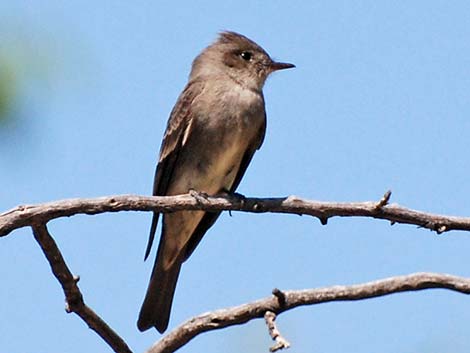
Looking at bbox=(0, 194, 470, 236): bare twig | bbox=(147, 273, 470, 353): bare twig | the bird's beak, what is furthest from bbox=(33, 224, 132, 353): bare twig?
the bird's beak

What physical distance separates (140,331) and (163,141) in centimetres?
115

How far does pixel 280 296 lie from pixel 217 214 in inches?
91.8

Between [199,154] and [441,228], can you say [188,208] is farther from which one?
[199,154]

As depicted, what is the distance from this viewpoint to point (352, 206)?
Answer: 430 cm

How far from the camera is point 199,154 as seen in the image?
19.7 feet

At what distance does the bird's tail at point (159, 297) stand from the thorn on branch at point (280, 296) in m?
2.01

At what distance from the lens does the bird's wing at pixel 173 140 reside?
19.9 ft

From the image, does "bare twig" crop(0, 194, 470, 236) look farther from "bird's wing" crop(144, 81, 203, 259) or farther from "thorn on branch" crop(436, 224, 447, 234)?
"bird's wing" crop(144, 81, 203, 259)

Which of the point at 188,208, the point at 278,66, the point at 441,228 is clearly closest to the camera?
the point at 441,228

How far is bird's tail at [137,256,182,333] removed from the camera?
5734 millimetres

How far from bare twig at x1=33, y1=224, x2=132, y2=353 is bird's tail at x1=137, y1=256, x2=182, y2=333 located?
165 centimetres

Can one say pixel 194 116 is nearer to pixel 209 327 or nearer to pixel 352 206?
pixel 352 206

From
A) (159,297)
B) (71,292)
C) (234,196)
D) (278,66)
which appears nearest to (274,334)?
(71,292)

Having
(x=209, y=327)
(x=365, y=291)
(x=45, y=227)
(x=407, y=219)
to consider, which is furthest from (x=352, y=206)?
(x=45, y=227)
